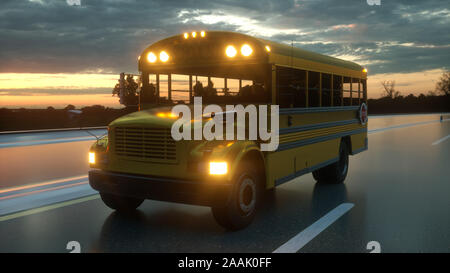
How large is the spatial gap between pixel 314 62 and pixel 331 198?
2.19 meters

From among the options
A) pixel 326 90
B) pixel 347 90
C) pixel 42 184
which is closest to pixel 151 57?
pixel 326 90

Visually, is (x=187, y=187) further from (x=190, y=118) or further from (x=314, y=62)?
(x=314, y=62)

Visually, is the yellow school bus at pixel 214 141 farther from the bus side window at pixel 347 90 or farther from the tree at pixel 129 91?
the bus side window at pixel 347 90

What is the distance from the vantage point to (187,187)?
5.14 m

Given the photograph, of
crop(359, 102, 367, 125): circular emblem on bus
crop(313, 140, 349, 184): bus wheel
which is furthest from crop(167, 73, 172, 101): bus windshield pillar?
crop(359, 102, 367, 125): circular emblem on bus

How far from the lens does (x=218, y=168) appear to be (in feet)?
16.5

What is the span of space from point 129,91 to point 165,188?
1791 mm

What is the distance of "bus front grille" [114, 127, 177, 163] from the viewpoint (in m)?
5.25

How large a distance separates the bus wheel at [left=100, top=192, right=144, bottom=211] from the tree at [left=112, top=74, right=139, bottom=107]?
1.27 m

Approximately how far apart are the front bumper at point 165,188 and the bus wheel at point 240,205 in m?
0.18

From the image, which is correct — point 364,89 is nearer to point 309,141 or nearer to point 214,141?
point 309,141

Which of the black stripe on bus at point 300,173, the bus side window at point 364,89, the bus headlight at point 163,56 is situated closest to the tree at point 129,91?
the bus headlight at point 163,56

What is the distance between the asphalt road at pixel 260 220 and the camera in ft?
16.1

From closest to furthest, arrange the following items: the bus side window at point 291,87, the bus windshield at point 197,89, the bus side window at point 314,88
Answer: the bus windshield at point 197,89
the bus side window at point 291,87
the bus side window at point 314,88
